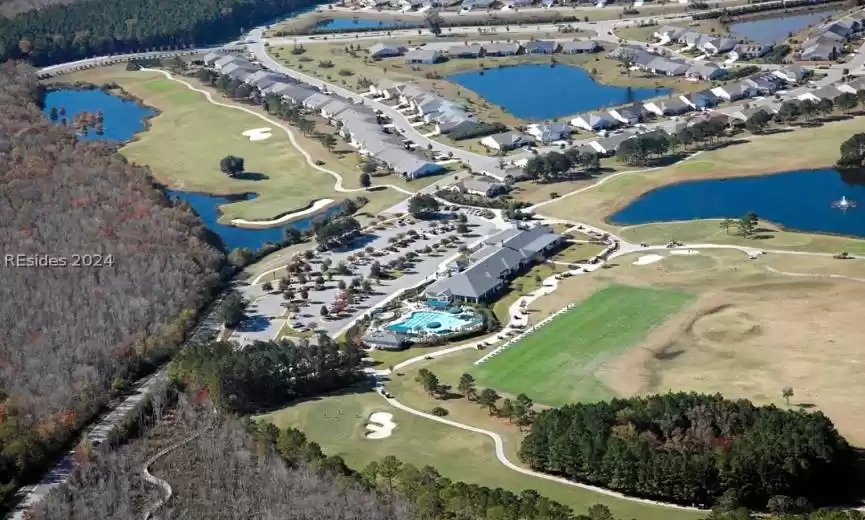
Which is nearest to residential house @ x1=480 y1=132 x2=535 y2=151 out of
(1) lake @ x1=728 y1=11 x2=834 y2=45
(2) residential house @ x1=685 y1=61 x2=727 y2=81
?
(2) residential house @ x1=685 y1=61 x2=727 y2=81

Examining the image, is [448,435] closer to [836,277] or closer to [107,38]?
[836,277]

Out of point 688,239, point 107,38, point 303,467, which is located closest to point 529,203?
point 688,239

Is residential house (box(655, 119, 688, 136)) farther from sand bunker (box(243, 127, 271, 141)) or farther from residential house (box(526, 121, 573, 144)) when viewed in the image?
sand bunker (box(243, 127, 271, 141))

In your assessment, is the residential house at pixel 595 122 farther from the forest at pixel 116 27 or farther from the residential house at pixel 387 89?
the forest at pixel 116 27

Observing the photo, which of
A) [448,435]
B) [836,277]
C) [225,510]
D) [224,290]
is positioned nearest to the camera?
[225,510]

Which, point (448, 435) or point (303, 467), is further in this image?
point (448, 435)

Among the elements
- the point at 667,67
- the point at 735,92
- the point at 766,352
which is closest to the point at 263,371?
the point at 766,352
